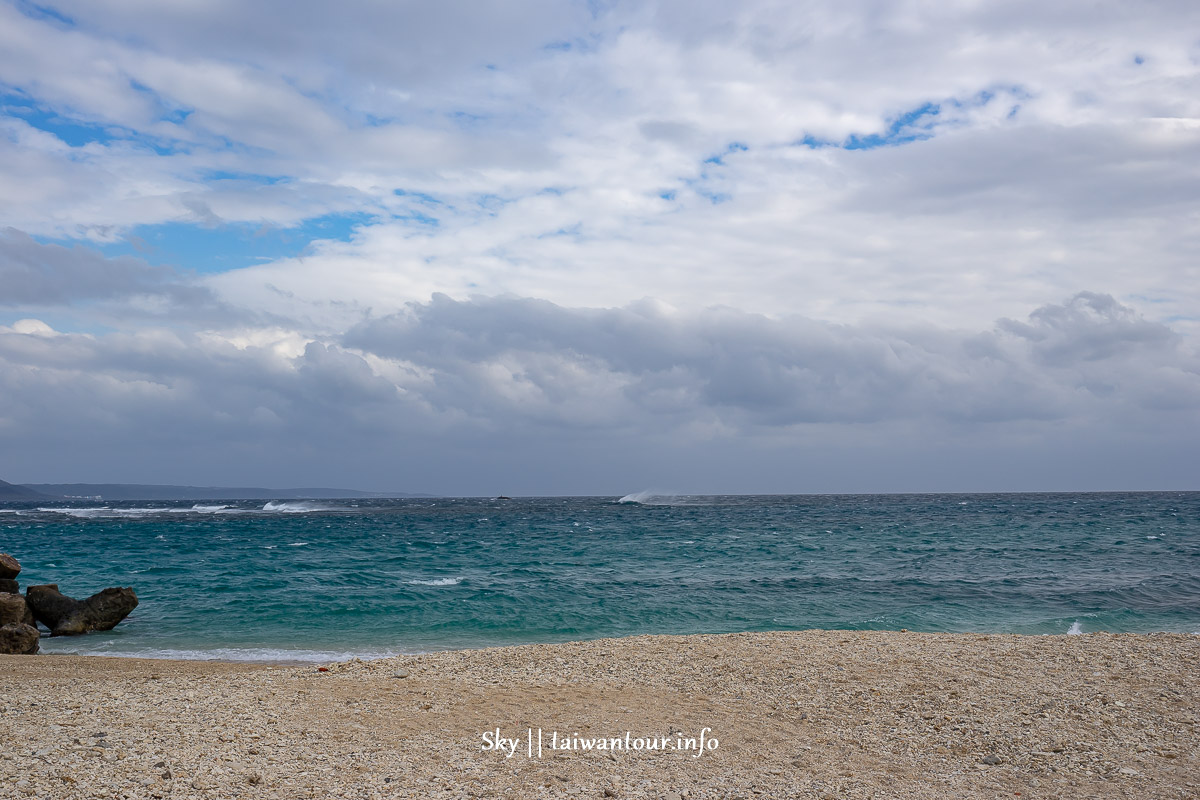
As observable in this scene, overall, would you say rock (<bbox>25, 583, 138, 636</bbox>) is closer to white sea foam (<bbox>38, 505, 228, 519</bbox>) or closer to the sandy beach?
the sandy beach

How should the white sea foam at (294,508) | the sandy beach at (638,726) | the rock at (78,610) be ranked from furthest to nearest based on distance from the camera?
the white sea foam at (294,508)
the rock at (78,610)
the sandy beach at (638,726)

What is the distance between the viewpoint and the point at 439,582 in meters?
24.1

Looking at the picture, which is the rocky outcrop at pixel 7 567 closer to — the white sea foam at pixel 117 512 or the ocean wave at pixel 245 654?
the ocean wave at pixel 245 654

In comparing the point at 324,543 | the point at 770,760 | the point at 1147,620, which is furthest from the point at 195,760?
the point at 324,543

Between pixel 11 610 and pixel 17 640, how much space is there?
2.13 meters

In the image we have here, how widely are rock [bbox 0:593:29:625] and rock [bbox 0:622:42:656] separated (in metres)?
1.52

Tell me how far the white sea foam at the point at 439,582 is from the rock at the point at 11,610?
9.77 metres

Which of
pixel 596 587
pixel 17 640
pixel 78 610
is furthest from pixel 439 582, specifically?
pixel 17 640

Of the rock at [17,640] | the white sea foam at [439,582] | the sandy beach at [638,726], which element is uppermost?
the sandy beach at [638,726]

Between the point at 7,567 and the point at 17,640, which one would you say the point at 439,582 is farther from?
the point at 17,640

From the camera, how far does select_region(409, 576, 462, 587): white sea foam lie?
2334cm

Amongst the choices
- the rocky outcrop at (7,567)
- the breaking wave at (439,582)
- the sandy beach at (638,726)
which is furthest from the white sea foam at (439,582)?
the sandy beach at (638,726)

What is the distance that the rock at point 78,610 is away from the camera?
1703cm

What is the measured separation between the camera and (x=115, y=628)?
17594 millimetres
